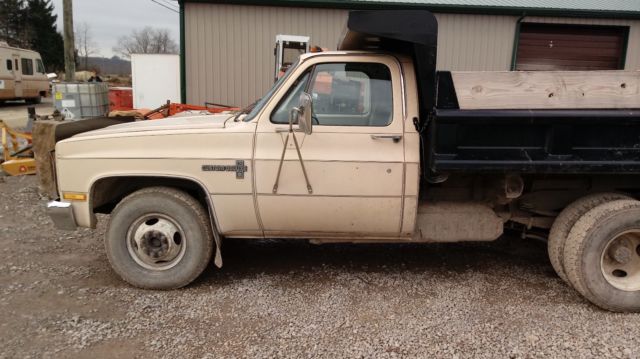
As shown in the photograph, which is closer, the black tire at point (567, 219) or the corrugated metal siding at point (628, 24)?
the black tire at point (567, 219)

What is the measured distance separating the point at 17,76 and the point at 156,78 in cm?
1209

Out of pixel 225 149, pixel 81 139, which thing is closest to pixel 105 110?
pixel 81 139

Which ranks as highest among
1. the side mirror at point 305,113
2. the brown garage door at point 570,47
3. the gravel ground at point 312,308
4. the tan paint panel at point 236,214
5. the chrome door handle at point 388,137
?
the brown garage door at point 570,47

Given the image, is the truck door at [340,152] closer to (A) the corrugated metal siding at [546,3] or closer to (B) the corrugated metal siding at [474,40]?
(A) the corrugated metal siding at [546,3]

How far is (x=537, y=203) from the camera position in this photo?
4395 millimetres

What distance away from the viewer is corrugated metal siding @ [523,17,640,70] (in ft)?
41.2

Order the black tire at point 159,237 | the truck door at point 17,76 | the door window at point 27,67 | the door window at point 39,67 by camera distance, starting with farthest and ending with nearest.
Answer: the door window at point 39,67, the door window at point 27,67, the truck door at point 17,76, the black tire at point 159,237

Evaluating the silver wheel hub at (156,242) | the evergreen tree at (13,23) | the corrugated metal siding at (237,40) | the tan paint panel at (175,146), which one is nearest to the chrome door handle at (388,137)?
the tan paint panel at (175,146)

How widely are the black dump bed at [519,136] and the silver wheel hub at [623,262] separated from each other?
61 cm

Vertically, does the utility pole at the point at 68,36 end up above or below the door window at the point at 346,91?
above

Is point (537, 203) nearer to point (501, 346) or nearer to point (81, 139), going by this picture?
point (501, 346)

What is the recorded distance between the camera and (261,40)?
1217cm

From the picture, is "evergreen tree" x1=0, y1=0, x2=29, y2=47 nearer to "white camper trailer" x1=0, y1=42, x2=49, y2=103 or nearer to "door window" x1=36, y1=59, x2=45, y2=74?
"door window" x1=36, y1=59, x2=45, y2=74

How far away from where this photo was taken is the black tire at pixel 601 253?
12.7ft
